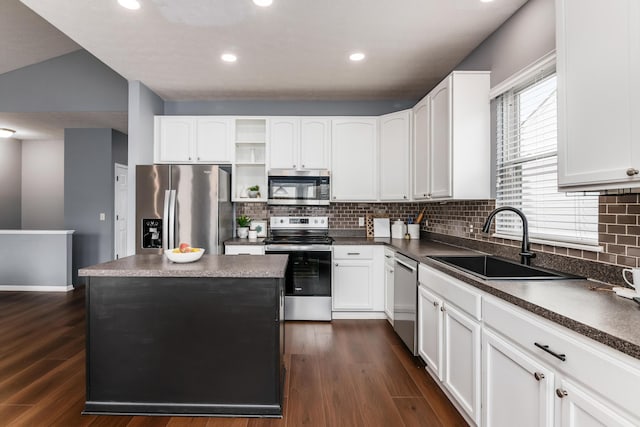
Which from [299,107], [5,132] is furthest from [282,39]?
[5,132]

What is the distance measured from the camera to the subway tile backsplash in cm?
158

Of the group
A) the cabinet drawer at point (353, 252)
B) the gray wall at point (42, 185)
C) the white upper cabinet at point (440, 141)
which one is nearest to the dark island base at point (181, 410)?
the cabinet drawer at point (353, 252)

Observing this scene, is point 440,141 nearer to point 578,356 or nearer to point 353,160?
point 353,160

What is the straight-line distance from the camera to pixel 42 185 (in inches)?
265

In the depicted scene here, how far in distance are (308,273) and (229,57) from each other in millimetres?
2291

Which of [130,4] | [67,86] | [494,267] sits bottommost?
[494,267]

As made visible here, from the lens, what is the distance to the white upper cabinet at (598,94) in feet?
3.94

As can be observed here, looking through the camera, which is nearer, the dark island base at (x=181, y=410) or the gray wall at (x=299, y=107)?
the dark island base at (x=181, y=410)

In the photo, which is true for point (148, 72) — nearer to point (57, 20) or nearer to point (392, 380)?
point (57, 20)

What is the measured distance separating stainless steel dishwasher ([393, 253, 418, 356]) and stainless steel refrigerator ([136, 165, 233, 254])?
1921mm

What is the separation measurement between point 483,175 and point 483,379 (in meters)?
1.56

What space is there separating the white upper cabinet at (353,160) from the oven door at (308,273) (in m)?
0.79

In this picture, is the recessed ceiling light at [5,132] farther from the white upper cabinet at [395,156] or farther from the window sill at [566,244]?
the window sill at [566,244]

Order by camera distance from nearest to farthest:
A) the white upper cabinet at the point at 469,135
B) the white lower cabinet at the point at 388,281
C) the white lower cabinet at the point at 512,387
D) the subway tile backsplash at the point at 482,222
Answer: the white lower cabinet at the point at 512,387
the subway tile backsplash at the point at 482,222
the white upper cabinet at the point at 469,135
the white lower cabinet at the point at 388,281
